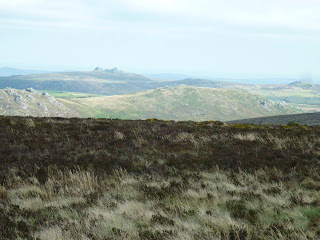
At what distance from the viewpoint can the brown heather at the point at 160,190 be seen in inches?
231

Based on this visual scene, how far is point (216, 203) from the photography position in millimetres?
7297

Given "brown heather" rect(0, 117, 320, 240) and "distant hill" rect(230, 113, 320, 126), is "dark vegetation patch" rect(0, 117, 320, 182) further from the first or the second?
"distant hill" rect(230, 113, 320, 126)

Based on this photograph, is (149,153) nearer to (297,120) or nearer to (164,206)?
(164,206)

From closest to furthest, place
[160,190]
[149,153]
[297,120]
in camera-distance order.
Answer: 1. [160,190]
2. [149,153]
3. [297,120]

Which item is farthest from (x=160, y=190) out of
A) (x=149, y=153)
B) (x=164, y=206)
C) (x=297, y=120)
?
(x=297, y=120)

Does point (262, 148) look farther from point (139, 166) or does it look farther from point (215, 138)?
point (139, 166)

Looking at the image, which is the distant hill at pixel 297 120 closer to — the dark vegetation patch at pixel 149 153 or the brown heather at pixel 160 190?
the dark vegetation patch at pixel 149 153

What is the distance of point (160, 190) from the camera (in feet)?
27.6

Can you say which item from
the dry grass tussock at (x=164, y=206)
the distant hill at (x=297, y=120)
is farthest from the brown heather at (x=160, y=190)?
the distant hill at (x=297, y=120)

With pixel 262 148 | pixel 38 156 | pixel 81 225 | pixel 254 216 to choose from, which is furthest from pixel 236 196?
pixel 38 156

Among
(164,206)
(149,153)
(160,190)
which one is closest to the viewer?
Result: (164,206)

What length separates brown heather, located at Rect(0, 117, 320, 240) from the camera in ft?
19.2

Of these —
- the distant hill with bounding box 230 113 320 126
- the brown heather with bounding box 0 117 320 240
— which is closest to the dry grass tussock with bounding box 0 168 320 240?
the brown heather with bounding box 0 117 320 240

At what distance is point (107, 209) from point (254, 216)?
3.20 meters
